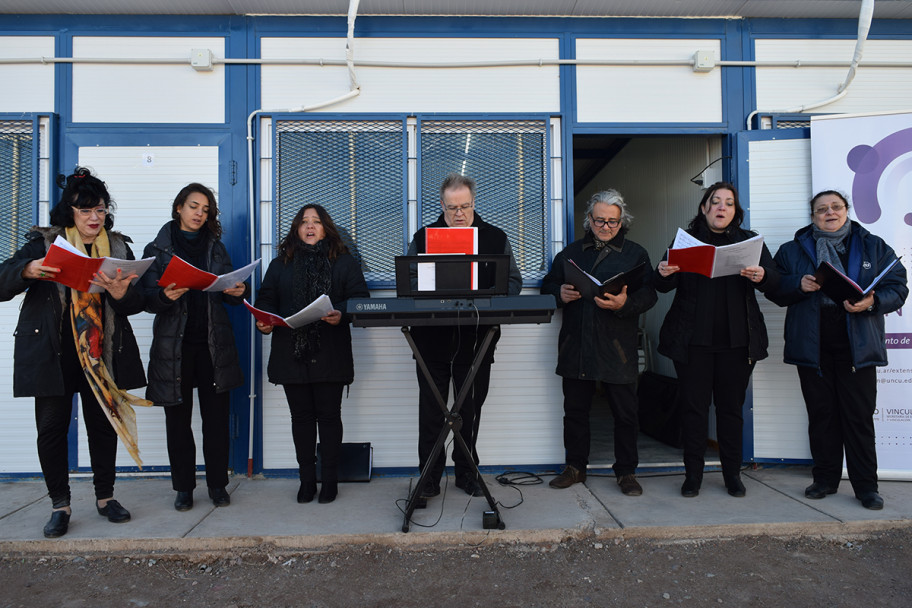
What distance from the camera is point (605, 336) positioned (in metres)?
3.40

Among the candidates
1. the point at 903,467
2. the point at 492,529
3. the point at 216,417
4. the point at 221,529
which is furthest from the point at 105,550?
the point at 903,467

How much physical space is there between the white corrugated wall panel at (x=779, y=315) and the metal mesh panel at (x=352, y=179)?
2483mm

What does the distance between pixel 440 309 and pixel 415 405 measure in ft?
5.28

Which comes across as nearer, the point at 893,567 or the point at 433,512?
the point at 893,567

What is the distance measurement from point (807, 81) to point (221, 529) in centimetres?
473

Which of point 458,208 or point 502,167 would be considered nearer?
point 458,208

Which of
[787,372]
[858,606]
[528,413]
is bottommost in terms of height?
[858,606]

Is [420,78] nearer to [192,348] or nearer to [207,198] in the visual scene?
[207,198]

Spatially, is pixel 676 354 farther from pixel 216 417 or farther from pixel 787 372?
pixel 216 417

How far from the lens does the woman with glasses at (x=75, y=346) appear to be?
9.23ft

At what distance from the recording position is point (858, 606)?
2.38m

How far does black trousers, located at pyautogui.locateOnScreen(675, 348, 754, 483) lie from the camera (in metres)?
3.36

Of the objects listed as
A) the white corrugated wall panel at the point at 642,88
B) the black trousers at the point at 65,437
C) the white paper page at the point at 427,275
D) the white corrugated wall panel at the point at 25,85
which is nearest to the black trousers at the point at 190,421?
the black trousers at the point at 65,437

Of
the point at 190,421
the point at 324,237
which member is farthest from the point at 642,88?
the point at 190,421
